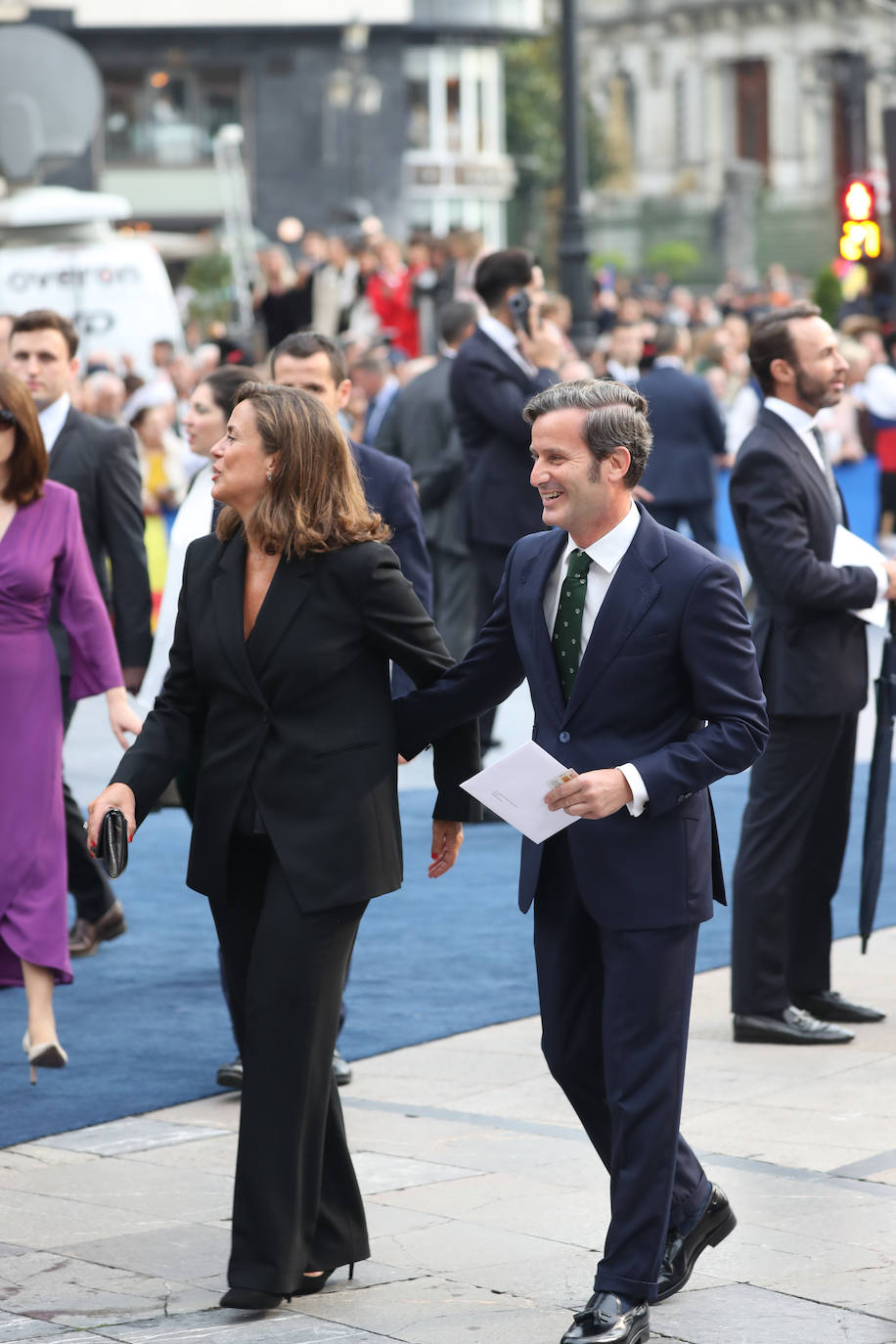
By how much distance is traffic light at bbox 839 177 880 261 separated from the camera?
772 inches

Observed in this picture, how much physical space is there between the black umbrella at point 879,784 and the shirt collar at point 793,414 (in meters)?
0.66

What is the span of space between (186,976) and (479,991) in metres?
1.00

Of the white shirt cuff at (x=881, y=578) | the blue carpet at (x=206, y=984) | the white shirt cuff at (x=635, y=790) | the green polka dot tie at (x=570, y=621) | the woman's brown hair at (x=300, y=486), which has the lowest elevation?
the blue carpet at (x=206, y=984)

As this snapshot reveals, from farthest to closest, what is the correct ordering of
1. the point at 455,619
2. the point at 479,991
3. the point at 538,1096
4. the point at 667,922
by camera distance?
1. the point at 455,619
2. the point at 479,991
3. the point at 538,1096
4. the point at 667,922

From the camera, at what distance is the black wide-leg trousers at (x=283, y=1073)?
15.5 ft

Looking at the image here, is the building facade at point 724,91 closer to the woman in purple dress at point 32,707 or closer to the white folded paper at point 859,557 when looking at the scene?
the white folded paper at point 859,557

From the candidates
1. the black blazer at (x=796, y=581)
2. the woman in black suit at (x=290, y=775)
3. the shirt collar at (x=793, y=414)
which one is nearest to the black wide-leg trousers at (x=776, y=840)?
the black blazer at (x=796, y=581)

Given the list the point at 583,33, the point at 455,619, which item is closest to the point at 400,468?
the point at 455,619

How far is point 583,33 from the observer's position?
92125 mm

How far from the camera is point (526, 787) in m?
4.47

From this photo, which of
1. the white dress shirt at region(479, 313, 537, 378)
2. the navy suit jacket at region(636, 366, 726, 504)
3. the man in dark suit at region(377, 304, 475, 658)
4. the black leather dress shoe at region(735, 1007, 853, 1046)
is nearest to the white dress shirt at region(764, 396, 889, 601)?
the black leather dress shoe at region(735, 1007, 853, 1046)

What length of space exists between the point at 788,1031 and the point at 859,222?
45.9 feet

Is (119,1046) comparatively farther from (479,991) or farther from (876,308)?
(876,308)

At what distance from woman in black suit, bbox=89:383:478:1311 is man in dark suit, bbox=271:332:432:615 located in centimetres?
151
